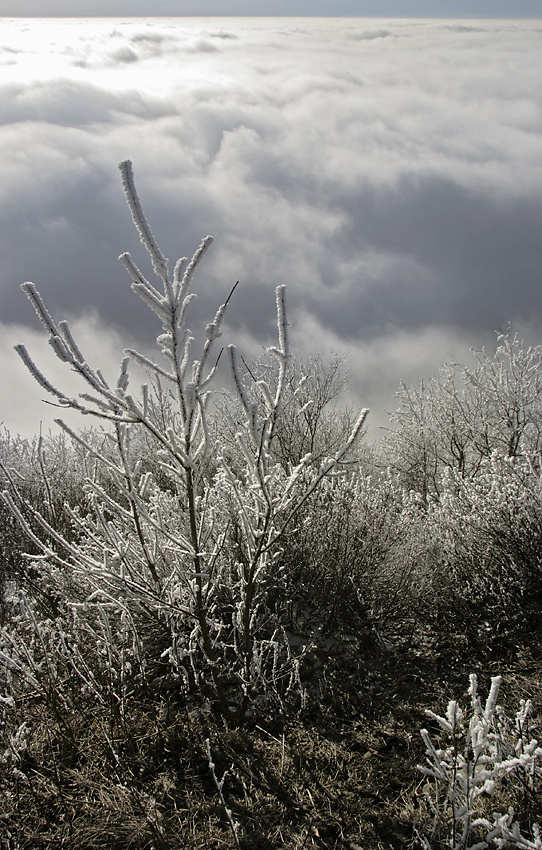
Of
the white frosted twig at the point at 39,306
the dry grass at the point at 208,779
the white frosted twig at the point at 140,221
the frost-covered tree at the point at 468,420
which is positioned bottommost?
the dry grass at the point at 208,779

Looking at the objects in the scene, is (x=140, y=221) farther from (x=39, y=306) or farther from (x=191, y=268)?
(x=39, y=306)

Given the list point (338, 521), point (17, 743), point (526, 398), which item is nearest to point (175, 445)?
point (17, 743)

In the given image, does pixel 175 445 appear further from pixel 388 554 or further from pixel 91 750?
pixel 388 554

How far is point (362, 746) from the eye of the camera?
4055 millimetres

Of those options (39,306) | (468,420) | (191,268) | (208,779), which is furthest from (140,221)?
(468,420)

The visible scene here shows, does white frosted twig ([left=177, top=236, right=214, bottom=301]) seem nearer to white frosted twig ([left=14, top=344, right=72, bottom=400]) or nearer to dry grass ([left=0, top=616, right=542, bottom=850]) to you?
white frosted twig ([left=14, top=344, right=72, bottom=400])

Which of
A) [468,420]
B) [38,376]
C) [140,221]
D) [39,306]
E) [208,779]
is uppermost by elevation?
[468,420]

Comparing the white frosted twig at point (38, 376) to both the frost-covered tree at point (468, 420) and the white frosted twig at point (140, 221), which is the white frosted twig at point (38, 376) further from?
the frost-covered tree at point (468, 420)

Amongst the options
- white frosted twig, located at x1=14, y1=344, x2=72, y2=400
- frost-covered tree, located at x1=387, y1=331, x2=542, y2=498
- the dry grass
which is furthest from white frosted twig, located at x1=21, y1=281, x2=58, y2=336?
frost-covered tree, located at x1=387, y1=331, x2=542, y2=498

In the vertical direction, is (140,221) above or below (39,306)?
above

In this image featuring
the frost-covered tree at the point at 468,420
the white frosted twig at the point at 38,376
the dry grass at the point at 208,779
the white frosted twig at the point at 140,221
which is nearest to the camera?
the white frosted twig at the point at 140,221

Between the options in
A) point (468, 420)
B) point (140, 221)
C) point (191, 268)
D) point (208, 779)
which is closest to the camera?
point (140, 221)

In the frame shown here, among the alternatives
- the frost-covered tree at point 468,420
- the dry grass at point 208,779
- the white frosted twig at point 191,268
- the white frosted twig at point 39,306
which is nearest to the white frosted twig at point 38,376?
the white frosted twig at point 39,306

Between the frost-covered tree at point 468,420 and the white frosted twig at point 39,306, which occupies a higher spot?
the frost-covered tree at point 468,420
